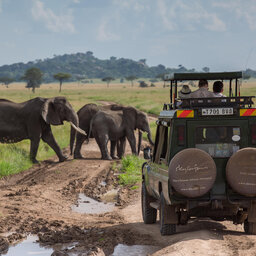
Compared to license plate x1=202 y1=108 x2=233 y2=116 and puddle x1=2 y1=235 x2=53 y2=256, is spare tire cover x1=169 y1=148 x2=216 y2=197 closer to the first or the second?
license plate x1=202 y1=108 x2=233 y2=116

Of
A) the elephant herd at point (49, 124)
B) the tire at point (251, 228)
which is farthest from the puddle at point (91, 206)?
the elephant herd at point (49, 124)

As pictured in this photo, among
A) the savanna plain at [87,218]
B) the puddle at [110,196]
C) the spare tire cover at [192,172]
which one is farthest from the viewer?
the puddle at [110,196]

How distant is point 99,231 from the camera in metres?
9.27

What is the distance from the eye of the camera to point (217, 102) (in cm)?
832

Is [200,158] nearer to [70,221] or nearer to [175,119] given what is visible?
[175,119]

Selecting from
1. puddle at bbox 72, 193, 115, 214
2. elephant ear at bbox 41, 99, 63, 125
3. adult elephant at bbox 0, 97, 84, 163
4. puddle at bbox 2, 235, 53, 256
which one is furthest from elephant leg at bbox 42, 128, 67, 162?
puddle at bbox 2, 235, 53, 256

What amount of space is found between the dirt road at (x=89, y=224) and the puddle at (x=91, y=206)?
0.50ft

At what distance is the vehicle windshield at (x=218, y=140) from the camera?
321 inches

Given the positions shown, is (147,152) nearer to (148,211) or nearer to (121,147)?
(148,211)

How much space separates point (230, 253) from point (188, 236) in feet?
3.06

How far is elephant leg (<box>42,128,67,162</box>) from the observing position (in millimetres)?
20078

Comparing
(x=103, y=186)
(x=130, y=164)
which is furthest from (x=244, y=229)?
(x=130, y=164)

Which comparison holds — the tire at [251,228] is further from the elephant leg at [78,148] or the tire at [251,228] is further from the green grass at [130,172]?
the elephant leg at [78,148]

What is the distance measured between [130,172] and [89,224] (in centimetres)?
648
